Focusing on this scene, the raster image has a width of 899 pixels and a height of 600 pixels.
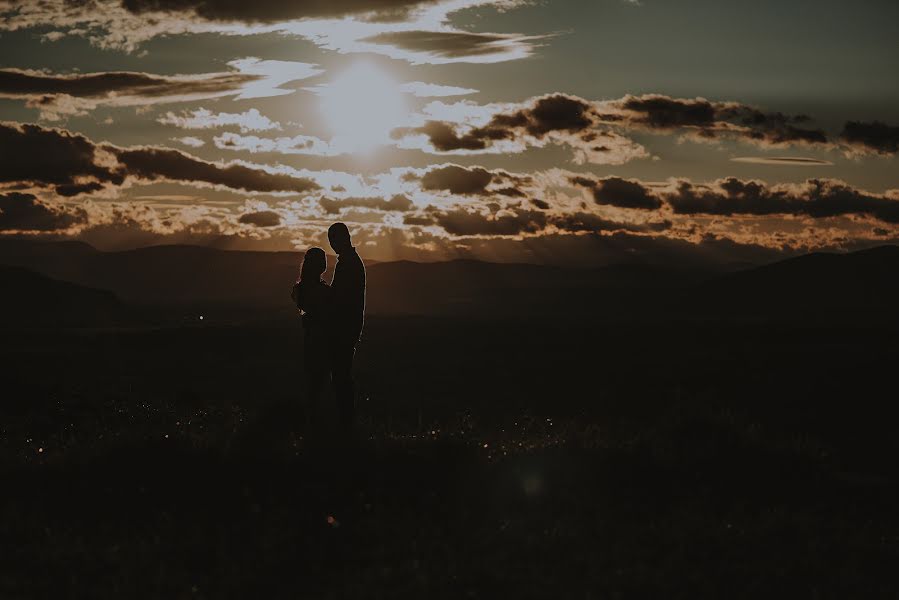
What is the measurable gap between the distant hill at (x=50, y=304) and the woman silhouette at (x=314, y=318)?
137580 mm

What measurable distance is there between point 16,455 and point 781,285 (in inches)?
7709

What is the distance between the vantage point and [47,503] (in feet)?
28.1

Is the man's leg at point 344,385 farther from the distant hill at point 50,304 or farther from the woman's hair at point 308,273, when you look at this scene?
the distant hill at point 50,304

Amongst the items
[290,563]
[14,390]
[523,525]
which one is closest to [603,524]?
[523,525]

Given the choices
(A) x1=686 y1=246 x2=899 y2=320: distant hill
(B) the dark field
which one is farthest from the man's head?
(A) x1=686 y1=246 x2=899 y2=320: distant hill

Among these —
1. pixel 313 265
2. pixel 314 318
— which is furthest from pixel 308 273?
pixel 314 318

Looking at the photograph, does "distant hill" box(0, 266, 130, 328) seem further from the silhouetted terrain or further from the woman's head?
the silhouetted terrain

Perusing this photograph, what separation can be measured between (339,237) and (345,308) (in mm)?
803

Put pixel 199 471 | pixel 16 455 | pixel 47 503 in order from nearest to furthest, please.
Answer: pixel 47 503, pixel 199 471, pixel 16 455

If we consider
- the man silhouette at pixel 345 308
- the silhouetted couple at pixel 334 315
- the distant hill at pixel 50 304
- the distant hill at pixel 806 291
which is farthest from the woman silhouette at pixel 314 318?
the distant hill at pixel 806 291

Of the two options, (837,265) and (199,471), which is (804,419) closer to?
(199,471)

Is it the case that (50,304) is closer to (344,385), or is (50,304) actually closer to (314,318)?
(314,318)

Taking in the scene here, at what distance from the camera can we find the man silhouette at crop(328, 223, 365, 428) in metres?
10.6

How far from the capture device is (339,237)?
10.6 meters
